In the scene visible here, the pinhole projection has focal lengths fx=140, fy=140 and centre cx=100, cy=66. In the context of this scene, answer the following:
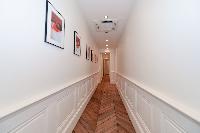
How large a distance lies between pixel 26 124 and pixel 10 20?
790 mm

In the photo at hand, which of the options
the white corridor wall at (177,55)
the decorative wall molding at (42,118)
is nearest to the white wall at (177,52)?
the white corridor wall at (177,55)

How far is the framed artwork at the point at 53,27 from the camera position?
58.8 inches

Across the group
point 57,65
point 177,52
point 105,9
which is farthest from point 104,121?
point 105,9

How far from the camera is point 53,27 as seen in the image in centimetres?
165

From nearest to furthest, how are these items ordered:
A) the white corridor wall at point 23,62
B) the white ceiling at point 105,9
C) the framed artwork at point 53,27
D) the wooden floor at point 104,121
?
the white corridor wall at point 23,62, the framed artwork at point 53,27, the wooden floor at point 104,121, the white ceiling at point 105,9

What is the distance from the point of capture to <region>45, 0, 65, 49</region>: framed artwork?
1.49 metres

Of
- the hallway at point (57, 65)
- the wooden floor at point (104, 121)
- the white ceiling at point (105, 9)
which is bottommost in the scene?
the wooden floor at point (104, 121)

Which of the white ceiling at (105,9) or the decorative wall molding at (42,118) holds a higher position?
the white ceiling at (105,9)

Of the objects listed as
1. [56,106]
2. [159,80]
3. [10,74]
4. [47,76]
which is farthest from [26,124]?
[159,80]

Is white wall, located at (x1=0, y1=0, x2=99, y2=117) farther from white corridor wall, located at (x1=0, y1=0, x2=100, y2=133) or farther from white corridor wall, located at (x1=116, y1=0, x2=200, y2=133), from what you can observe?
white corridor wall, located at (x1=116, y1=0, x2=200, y2=133)

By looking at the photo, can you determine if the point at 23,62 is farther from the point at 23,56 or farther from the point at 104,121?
the point at 104,121

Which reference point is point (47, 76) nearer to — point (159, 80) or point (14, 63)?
point (14, 63)

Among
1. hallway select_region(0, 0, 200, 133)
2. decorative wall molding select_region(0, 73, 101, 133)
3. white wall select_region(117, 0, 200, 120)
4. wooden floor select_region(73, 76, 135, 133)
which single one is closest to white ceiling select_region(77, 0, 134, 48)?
hallway select_region(0, 0, 200, 133)

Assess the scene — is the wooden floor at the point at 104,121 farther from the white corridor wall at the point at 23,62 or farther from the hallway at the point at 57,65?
the white corridor wall at the point at 23,62
